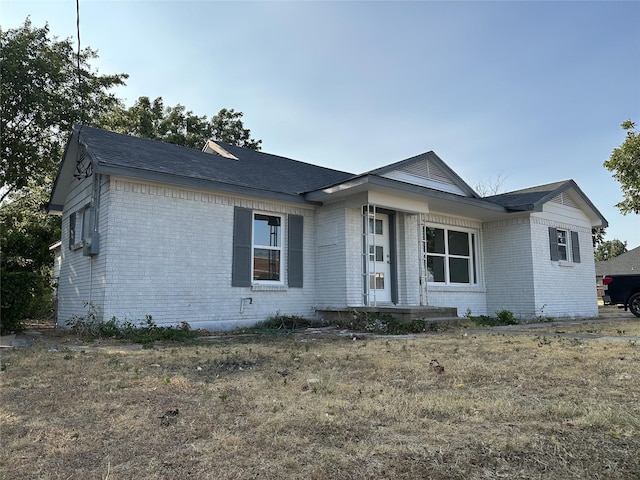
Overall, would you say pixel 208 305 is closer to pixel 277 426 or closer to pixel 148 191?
pixel 148 191

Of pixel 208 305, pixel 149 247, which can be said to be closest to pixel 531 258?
pixel 208 305

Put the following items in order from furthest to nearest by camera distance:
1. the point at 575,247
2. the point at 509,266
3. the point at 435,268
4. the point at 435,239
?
the point at 575,247
the point at 509,266
the point at 435,239
the point at 435,268

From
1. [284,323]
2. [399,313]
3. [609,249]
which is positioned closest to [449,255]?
[399,313]

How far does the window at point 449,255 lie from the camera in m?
13.0

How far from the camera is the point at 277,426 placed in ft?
9.88

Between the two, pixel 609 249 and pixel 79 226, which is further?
pixel 609 249

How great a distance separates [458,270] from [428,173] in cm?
317

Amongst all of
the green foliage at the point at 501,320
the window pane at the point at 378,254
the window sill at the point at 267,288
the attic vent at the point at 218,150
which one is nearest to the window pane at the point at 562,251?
the green foliage at the point at 501,320

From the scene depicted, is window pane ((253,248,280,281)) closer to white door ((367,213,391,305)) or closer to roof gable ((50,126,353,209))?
roof gable ((50,126,353,209))

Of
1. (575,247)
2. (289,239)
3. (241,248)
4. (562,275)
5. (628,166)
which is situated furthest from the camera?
(628,166)

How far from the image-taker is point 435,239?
13.2 m

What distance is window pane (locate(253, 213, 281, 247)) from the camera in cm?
1056

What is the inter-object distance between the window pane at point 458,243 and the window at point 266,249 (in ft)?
16.7

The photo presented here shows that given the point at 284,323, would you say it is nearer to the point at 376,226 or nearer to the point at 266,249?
the point at 266,249
